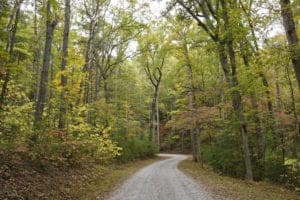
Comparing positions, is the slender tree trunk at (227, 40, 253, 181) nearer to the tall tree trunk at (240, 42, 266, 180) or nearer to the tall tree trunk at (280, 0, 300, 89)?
the tall tree trunk at (240, 42, 266, 180)

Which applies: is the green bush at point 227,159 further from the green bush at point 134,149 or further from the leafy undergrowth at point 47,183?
the leafy undergrowth at point 47,183

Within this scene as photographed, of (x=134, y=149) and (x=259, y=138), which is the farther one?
(x=134, y=149)

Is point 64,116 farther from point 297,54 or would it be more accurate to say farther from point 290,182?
point 290,182

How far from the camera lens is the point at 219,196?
31.4 feet

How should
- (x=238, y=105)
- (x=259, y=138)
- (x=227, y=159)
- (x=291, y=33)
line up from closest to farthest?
1. (x=291, y=33)
2. (x=238, y=105)
3. (x=259, y=138)
4. (x=227, y=159)

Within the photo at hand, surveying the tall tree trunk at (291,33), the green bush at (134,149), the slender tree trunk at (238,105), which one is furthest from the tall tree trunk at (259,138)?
the green bush at (134,149)

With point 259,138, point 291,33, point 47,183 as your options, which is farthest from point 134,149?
point 291,33

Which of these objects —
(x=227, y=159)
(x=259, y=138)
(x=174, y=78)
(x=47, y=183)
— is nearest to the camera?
(x=47, y=183)

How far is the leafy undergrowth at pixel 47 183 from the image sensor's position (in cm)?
740

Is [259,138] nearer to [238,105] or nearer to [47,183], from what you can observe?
[238,105]

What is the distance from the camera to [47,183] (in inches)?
355

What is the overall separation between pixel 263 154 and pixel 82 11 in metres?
15.1

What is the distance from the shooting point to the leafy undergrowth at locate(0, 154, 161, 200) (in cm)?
740

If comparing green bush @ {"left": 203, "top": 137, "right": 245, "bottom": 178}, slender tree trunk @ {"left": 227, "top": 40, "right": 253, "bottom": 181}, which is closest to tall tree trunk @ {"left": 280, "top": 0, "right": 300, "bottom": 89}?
slender tree trunk @ {"left": 227, "top": 40, "right": 253, "bottom": 181}
